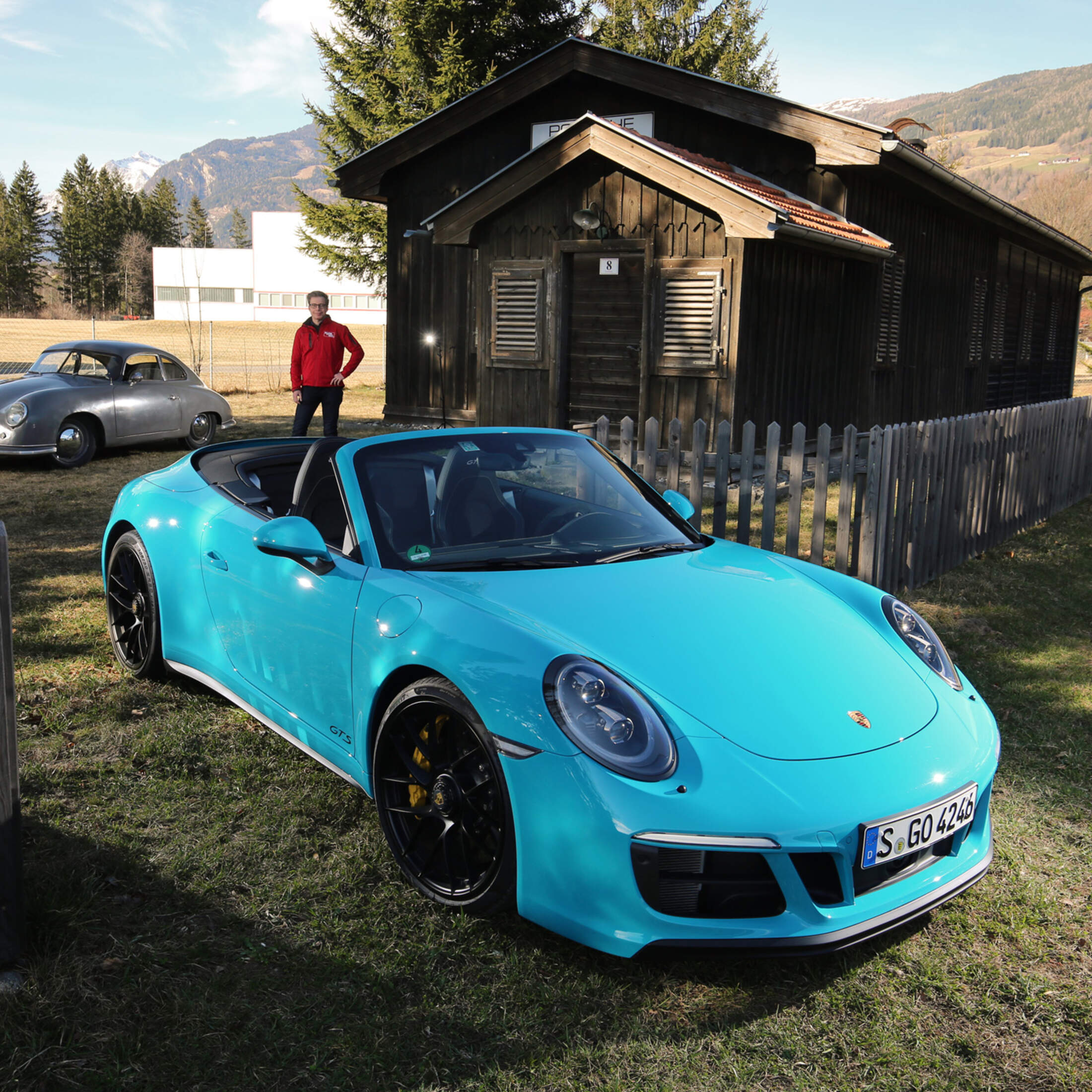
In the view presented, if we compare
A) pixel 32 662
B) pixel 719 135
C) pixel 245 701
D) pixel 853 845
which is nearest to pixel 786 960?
pixel 853 845

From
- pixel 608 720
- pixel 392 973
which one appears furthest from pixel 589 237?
pixel 392 973

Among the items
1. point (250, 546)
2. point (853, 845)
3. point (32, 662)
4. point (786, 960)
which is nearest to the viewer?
point (853, 845)

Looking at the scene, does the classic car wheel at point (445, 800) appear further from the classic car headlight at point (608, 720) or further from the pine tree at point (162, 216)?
the pine tree at point (162, 216)

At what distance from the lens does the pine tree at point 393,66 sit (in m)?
25.3

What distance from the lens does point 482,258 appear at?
1328 centimetres

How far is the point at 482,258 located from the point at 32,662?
9107mm

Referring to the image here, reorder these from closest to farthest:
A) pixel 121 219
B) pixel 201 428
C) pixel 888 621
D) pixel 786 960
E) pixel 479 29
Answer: pixel 786 960 < pixel 888 621 < pixel 201 428 < pixel 479 29 < pixel 121 219

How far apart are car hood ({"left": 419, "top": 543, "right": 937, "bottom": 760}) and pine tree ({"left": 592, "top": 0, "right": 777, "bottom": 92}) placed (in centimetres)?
3885

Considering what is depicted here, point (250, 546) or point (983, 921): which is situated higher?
point (250, 546)

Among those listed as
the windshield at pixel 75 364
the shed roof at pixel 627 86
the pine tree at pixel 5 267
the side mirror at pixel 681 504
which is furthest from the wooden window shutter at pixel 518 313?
the pine tree at pixel 5 267

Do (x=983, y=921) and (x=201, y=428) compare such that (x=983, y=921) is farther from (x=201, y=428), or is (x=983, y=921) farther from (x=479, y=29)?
(x=479, y=29)

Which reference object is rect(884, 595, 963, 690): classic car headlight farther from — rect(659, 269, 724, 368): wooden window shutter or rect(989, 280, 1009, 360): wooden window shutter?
rect(989, 280, 1009, 360): wooden window shutter

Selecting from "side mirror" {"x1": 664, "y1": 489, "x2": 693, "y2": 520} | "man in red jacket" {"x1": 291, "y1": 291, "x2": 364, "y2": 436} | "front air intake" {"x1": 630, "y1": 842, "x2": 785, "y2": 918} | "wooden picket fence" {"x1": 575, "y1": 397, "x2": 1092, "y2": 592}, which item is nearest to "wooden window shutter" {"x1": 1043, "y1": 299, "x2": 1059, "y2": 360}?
"wooden picket fence" {"x1": 575, "y1": 397, "x2": 1092, "y2": 592}

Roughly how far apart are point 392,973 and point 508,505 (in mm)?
1775
